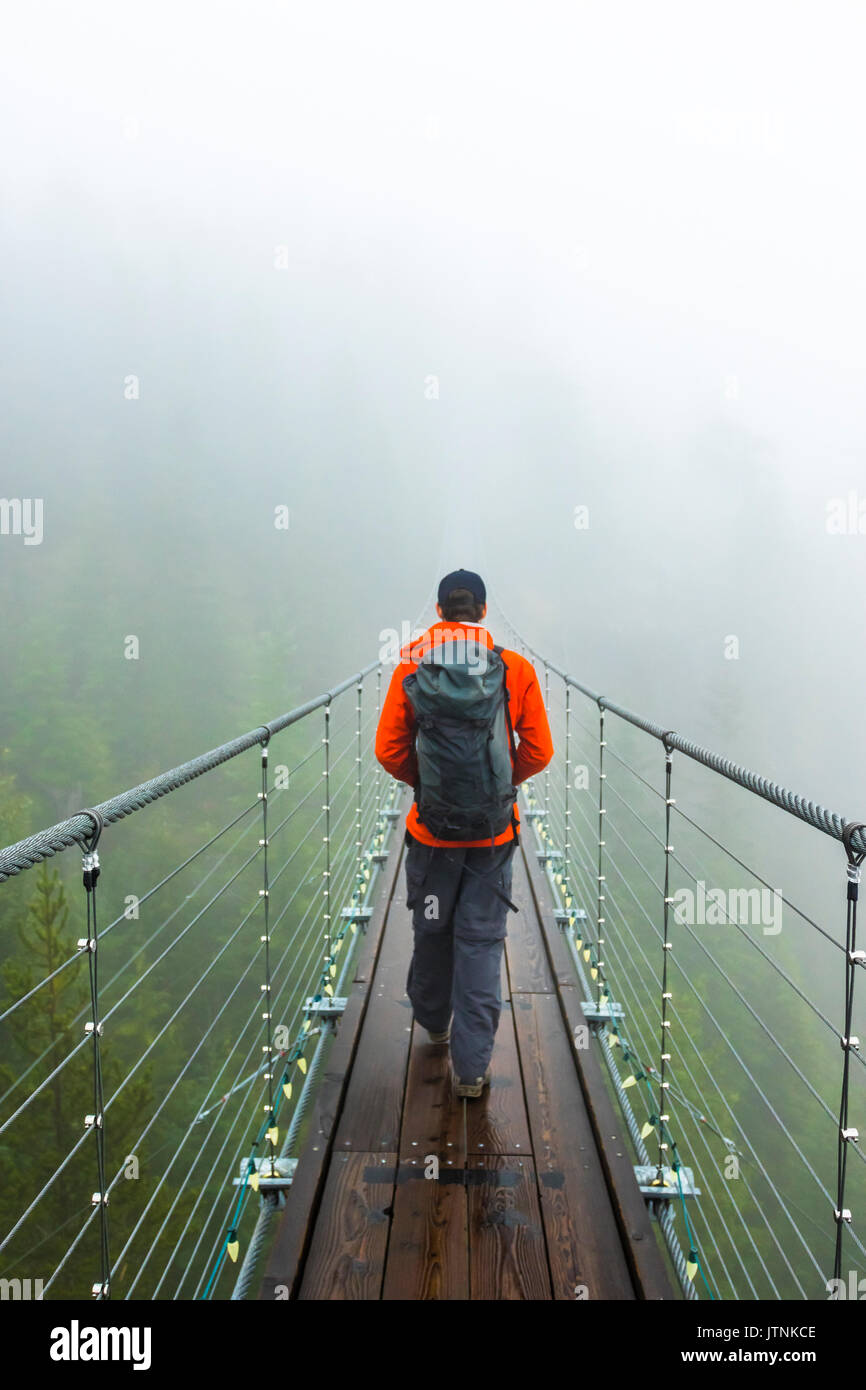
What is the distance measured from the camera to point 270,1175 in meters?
1.57

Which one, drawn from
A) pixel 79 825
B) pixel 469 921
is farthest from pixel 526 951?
pixel 79 825

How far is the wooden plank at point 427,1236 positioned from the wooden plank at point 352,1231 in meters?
0.02

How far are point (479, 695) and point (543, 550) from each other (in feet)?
199

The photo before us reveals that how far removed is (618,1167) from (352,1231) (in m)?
0.53

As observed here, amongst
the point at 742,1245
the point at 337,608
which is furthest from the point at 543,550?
the point at 742,1245

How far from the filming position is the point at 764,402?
89.4m

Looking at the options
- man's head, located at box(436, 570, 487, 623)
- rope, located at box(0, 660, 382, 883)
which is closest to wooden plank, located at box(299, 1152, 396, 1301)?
rope, located at box(0, 660, 382, 883)

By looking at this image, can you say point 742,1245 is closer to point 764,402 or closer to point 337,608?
point 337,608

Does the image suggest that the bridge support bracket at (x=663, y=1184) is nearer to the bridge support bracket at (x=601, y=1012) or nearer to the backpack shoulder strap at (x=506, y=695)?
the bridge support bracket at (x=601, y=1012)

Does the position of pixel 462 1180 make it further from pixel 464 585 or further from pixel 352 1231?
pixel 464 585

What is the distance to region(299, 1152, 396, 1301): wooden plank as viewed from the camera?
128 centimetres

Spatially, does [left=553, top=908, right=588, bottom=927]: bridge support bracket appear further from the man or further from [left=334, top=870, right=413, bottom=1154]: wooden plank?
the man

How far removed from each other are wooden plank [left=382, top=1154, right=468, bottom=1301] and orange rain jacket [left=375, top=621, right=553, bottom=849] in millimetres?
637

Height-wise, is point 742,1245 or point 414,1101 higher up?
point 414,1101
